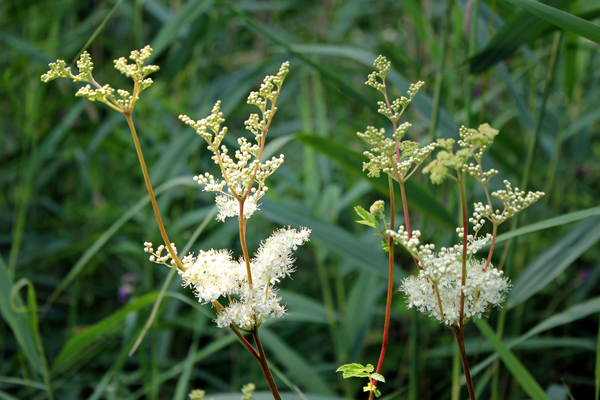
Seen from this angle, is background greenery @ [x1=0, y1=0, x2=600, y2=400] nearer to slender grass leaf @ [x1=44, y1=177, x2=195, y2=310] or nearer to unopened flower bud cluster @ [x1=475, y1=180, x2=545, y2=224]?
slender grass leaf @ [x1=44, y1=177, x2=195, y2=310]

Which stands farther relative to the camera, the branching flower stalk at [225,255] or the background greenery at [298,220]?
the background greenery at [298,220]

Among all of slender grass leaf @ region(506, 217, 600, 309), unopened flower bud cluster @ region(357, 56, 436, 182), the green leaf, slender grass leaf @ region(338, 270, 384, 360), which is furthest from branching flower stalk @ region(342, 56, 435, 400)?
slender grass leaf @ region(338, 270, 384, 360)

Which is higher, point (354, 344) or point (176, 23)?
point (176, 23)

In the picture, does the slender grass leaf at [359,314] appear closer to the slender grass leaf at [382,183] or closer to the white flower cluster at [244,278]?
the slender grass leaf at [382,183]

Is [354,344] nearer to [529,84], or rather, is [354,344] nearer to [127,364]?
[127,364]

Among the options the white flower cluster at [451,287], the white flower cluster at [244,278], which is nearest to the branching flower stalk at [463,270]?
the white flower cluster at [451,287]

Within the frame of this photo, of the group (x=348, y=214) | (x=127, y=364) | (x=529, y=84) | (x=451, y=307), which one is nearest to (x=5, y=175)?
(x=127, y=364)

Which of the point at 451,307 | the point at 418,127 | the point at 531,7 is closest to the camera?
the point at 451,307
